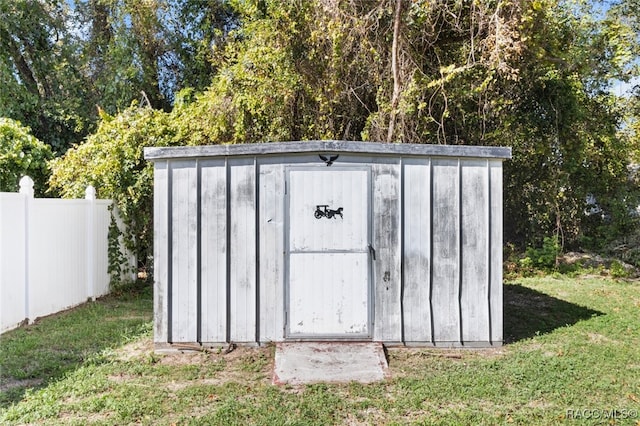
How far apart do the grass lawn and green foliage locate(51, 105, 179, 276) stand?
2.54 metres

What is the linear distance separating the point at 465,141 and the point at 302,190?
195 inches

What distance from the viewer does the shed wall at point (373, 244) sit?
17.0 ft

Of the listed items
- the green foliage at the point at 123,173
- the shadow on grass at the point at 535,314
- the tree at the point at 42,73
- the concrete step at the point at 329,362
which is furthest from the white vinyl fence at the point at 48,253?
the shadow on grass at the point at 535,314

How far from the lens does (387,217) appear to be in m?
5.25

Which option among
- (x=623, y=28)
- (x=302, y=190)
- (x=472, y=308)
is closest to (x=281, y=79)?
(x=302, y=190)

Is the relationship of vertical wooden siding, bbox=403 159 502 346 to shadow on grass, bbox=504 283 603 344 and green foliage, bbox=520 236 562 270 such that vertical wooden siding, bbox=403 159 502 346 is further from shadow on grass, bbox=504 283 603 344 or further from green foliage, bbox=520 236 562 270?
green foliage, bbox=520 236 562 270

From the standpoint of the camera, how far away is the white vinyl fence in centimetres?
556

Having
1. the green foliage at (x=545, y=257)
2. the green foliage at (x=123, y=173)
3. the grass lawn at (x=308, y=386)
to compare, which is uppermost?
the green foliage at (x=123, y=173)

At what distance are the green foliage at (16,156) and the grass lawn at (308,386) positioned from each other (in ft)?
13.3

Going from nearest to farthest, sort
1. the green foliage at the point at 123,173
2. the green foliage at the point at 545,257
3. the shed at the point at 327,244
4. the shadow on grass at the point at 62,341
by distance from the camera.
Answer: the shadow on grass at the point at 62,341, the shed at the point at 327,244, the green foliage at the point at 123,173, the green foliage at the point at 545,257

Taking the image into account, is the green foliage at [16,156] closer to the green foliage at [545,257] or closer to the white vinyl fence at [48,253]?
the white vinyl fence at [48,253]

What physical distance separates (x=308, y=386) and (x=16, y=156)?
7582 millimetres

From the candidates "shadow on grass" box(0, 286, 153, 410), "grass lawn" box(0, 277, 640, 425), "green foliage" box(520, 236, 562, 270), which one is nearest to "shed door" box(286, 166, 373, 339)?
"grass lawn" box(0, 277, 640, 425)

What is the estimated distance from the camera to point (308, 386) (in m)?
4.12
